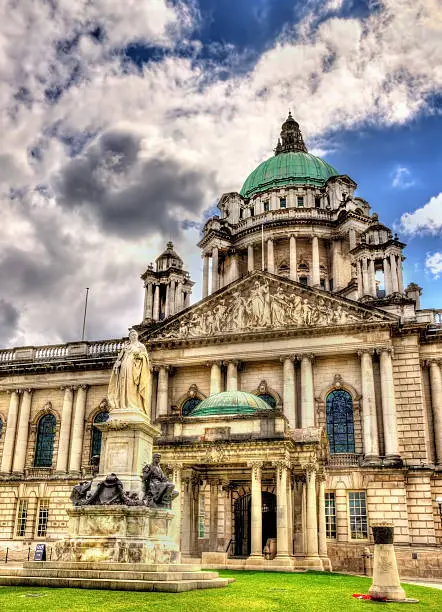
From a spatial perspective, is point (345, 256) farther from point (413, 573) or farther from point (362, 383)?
point (413, 573)

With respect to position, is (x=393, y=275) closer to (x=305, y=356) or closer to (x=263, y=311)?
(x=305, y=356)

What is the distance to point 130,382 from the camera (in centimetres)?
1933

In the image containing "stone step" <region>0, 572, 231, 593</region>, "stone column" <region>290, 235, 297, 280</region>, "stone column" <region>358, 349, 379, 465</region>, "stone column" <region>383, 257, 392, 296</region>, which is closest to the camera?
"stone step" <region>0, 572, 231, 593</region>

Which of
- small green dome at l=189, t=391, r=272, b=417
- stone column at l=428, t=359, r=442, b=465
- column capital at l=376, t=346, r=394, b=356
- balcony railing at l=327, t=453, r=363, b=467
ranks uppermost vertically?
column capital at l=376, t=346, r=394, b=356

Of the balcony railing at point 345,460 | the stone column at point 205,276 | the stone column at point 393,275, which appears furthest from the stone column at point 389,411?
the stone column at point 205,276

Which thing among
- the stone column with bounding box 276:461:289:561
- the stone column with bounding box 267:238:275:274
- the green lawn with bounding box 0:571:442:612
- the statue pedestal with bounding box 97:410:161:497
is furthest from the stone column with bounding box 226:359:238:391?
the statue pedestal with bounding box 97:410:161:497

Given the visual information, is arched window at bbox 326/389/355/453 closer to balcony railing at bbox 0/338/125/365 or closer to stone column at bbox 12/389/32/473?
balcony railing at bbox 0/338/125/365

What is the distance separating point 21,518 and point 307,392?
2356 centimetres

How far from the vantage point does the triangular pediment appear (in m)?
42.8

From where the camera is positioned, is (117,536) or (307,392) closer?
(117,536)

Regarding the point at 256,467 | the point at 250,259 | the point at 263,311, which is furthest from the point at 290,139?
the point at 256,467

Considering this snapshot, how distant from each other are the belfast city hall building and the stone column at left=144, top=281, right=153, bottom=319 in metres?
0.11

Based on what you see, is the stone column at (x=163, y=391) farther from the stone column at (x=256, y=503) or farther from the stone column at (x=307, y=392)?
the stone column at (x=256, y=503)

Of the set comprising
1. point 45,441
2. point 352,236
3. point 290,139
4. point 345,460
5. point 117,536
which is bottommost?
point 117,536
